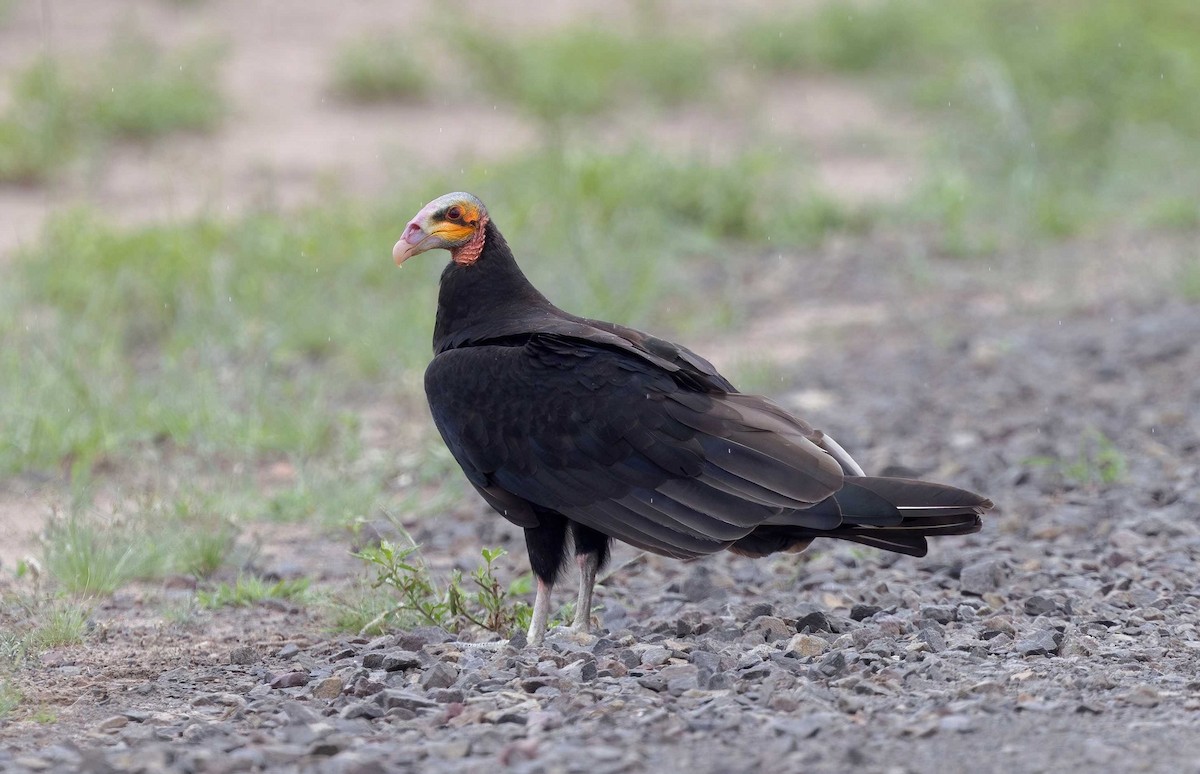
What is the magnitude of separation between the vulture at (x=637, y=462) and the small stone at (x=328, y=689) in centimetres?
63

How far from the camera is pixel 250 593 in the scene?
467 cm

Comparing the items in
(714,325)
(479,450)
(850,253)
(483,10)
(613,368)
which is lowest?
(479,450)

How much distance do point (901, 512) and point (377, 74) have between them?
9.16 metres

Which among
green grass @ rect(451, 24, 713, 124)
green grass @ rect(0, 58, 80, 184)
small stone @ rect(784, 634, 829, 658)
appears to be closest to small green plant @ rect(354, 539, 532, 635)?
small stone @ rect(784, 634, 829, 658)

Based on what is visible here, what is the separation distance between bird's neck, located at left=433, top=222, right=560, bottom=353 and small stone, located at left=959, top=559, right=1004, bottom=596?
138cm

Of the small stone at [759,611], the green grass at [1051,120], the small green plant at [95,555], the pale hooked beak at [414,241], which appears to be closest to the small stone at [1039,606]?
the small stone at [759,611]

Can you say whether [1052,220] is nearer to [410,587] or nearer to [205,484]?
[205,484]

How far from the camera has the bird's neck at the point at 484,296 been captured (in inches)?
172

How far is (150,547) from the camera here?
4918mm

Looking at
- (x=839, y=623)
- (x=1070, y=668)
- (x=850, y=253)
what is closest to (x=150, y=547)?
(x=839, y=623)

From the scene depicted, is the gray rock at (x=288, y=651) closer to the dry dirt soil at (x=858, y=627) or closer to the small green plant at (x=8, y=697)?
the dry dirt soil at (x=858, y=627)

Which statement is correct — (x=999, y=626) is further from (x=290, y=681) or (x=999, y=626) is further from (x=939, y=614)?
(x=290, y=681)

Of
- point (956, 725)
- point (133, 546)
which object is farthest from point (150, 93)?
point (956, 725)

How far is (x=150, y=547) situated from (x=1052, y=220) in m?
6.55
